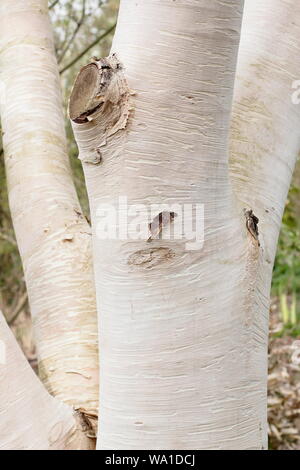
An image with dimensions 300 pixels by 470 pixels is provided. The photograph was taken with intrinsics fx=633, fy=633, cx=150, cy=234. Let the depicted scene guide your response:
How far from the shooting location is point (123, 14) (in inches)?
46.1

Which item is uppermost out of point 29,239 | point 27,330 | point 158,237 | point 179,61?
point 179,61

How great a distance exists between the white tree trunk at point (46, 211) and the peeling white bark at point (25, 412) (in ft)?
0.36

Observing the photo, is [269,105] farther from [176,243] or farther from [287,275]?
[287,275]

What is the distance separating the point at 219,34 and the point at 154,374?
0.60 metres

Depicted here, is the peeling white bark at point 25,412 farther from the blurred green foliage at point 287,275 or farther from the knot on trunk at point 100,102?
the blurred green foliage at point 287,275

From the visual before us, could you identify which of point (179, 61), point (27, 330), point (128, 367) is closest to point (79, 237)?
point (128, 367)

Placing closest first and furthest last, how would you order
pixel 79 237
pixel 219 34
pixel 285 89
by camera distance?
pixel 219 34 → pixel 285 89 → pixel 79 237

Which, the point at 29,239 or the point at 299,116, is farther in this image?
the point at 29,239

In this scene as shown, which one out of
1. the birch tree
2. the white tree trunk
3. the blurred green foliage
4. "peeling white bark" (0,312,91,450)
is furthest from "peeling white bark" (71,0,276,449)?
the blurred green foliage

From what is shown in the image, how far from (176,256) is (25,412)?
1.60 ft

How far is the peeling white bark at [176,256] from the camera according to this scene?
1.09m

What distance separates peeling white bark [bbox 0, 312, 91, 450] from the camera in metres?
1.30

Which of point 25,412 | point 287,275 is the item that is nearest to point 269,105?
point 25,412

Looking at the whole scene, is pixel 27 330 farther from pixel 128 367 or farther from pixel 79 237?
pixel 128 367
